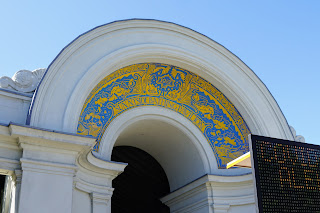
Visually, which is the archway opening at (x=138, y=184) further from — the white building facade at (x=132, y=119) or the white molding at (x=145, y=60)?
the white molding at (x=145, y=60)

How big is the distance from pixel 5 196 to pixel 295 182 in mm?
5549

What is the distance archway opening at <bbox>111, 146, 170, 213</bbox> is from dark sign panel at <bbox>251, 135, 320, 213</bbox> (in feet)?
22.9

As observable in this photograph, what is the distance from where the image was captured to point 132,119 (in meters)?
10.4

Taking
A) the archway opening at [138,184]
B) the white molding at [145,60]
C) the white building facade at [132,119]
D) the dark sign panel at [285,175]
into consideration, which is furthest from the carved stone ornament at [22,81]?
the dark sign panel at [285,175]

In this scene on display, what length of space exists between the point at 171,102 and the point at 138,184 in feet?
13.2

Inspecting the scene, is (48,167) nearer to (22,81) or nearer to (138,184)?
(22,81)

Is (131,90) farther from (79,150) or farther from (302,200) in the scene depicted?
(302,200)

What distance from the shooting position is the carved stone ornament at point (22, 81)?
29.3ft

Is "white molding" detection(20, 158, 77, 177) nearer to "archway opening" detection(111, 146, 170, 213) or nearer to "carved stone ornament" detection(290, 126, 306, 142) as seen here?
"archway opening" detection(111, 146, 170, 213)

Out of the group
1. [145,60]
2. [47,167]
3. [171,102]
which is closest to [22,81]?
[47,167]

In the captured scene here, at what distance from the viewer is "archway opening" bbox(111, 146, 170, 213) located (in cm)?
1302

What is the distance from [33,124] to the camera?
845 cm

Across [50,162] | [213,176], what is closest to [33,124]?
[50,162]

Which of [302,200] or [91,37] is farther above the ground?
A: [91,37]
